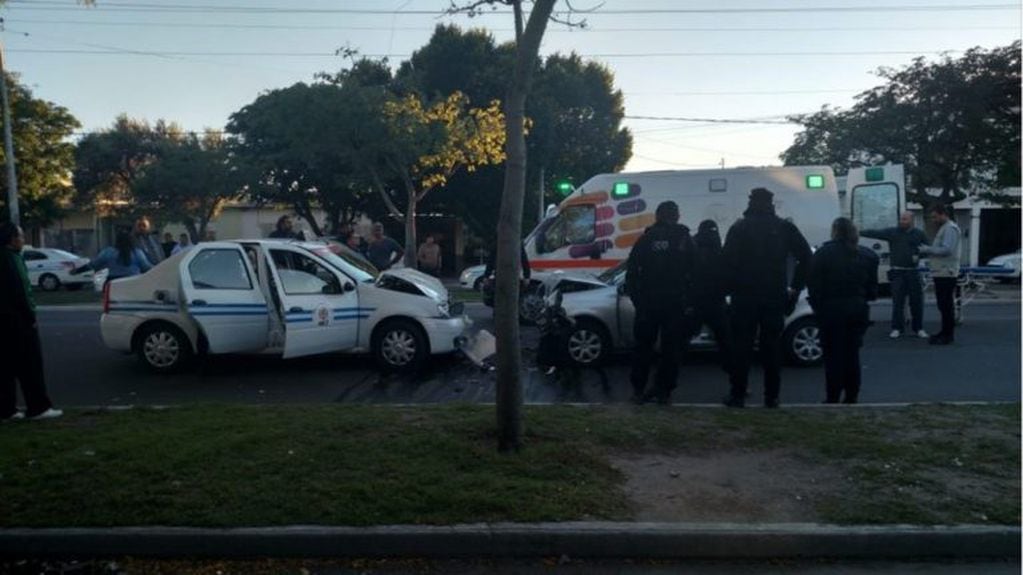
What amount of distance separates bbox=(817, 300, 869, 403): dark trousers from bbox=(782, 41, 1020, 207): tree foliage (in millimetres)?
21083

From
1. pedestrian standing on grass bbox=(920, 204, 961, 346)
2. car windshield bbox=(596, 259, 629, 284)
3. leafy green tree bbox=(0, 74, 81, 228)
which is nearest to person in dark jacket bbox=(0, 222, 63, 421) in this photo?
car windshield bbox=(596, 259, 629, 284)

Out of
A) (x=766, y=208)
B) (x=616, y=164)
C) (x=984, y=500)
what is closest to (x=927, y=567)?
(x=984, y=500)

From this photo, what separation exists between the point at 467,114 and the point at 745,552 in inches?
1141

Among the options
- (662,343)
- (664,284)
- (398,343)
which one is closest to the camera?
(664,284)

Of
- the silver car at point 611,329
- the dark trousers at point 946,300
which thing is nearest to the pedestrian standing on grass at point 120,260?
the silver car at point 611,329

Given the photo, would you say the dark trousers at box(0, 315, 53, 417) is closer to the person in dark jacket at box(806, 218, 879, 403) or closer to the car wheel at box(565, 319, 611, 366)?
the car wheel at box(565, 319, 611, 366)

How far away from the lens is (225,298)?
10344 millimetres

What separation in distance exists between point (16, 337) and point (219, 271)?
316cm

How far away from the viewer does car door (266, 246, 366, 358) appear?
9961mm

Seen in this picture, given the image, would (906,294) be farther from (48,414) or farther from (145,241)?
(145,241)

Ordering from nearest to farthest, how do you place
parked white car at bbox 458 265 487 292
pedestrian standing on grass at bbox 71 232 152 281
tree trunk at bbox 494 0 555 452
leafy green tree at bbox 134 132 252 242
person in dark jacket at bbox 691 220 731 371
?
tree trunk at bbox 494 0 555 452, person in dark jacket at bbox 691 220 731 371, pedestrian standing on grass at bbox 71 232 152 281, parked white car at bbox 458 265 487 292, leafy green tree at bbox 134 132 252 242

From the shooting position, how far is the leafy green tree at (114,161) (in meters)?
49.1

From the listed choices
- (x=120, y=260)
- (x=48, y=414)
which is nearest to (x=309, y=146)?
(x=120, y=260)

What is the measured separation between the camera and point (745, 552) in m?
4.99
